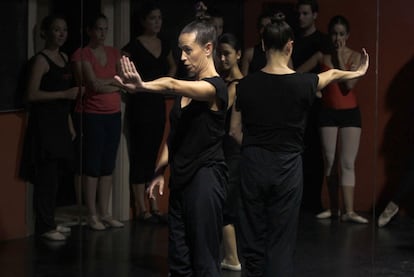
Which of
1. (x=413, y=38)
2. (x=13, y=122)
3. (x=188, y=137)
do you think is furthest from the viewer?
(x=413, y=38)

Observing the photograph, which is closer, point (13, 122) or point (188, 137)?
point (188, 137)

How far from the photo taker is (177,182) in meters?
4.37

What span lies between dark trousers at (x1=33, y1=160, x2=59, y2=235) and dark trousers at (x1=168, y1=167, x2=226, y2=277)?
1405 millimetres

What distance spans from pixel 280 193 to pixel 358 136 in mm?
1342

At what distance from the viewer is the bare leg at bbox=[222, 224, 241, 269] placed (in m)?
5.49

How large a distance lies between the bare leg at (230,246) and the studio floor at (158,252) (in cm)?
7

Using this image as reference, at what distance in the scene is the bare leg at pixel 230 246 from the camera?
5.49m

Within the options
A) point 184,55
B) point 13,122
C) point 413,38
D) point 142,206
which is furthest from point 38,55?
point 413,38

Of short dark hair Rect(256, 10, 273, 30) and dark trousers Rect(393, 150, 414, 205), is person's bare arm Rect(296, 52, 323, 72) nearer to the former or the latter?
short dark hair Rect(256, 10, 273, 30)

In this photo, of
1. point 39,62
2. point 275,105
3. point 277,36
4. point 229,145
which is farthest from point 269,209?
point 39,62

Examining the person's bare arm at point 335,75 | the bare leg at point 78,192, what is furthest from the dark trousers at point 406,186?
the bare leg at point 78,192

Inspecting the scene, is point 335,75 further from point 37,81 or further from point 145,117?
point 37,81

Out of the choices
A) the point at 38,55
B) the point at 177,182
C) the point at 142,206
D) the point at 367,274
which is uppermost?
the point at 38,55

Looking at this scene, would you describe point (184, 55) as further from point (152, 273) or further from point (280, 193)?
point (152, 273)
